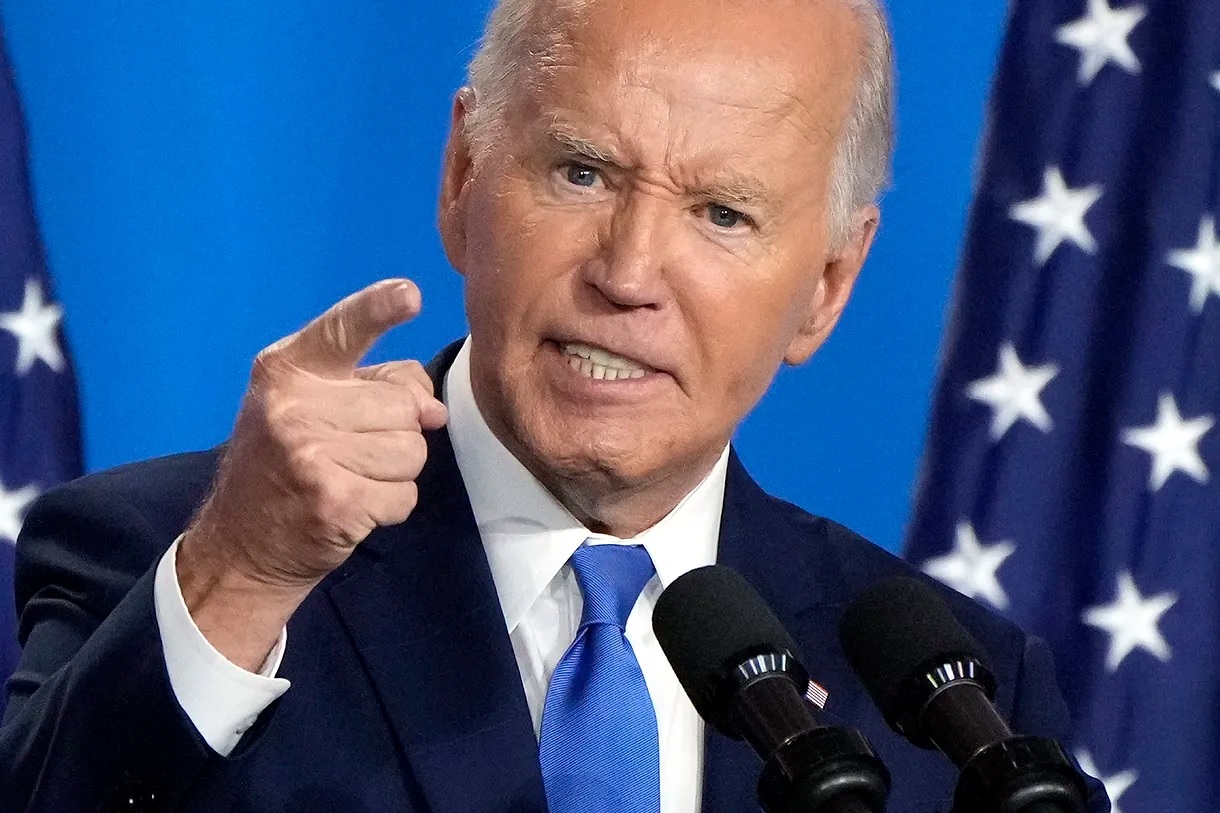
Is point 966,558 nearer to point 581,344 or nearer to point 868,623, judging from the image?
point 581,344

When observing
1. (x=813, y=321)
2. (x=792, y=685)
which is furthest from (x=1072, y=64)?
(x=792, y=685)

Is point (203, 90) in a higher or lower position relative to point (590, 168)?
higher

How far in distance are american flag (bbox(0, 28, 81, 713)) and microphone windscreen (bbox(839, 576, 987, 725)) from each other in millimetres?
1300

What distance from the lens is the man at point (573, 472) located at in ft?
5.11

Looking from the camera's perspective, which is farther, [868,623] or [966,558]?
[966,558]

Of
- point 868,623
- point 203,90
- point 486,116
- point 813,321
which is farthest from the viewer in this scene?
point 203,90

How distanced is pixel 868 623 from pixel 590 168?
2.11 ft

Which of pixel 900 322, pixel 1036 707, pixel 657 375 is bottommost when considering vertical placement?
pixel 1036 707

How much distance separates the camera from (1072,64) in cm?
246

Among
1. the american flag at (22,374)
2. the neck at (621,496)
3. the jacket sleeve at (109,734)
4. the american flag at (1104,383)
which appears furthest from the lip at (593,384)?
the american flag at (1104,383)

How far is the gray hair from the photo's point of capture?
69.9 inches

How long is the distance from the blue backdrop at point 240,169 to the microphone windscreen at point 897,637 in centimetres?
120

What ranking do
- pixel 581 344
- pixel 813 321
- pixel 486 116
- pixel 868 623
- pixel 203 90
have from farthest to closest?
pixel 203 90 < pixel 813 321 < pixel 486 116 < pixel 581 344 < pixel 868 623

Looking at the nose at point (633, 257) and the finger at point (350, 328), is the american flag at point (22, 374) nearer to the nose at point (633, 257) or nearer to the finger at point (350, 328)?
the nose at point (633, 257)
